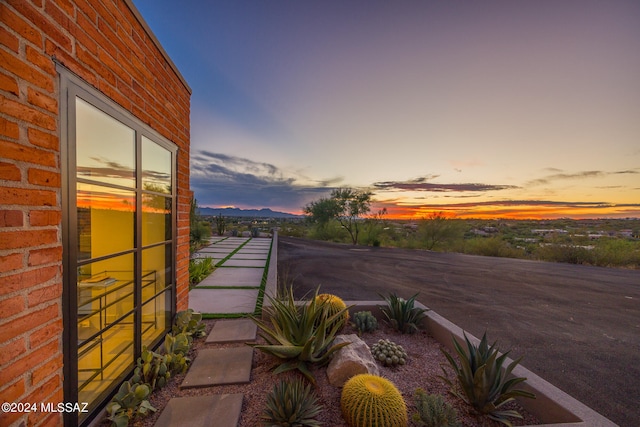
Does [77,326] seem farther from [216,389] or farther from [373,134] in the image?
[373,134]

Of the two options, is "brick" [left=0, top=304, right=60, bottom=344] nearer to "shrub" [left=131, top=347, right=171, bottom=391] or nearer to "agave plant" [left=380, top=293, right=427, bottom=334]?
"shrub" [left=131, top=347, right=171, bottom=391]

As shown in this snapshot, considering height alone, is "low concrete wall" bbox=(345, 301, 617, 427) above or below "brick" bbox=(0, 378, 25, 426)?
below

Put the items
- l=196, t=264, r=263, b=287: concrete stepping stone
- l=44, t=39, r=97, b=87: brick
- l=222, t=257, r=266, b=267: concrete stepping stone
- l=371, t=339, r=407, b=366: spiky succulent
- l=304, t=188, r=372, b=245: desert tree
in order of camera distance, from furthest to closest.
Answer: l=304, t=188, r=372, b=245: desert tree
l=222, t=257, r=266, b=267: concrete stepping stone
l=196, t=264, r=263, b=287: concrete stepping stone
l=371, t=339, r=407, b=366: spiky succulent
l=44, t=39, r=97, b=87: brick

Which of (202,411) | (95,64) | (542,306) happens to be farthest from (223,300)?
(542,306)

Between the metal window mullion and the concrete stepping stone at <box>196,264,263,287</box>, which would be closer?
the metal window mullion

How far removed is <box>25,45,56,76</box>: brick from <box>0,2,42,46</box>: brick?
0.05 metres

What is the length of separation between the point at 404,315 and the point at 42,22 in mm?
4508

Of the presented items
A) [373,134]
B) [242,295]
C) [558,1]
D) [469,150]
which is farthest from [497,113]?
[242,295]

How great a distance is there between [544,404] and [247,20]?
32.4 ft

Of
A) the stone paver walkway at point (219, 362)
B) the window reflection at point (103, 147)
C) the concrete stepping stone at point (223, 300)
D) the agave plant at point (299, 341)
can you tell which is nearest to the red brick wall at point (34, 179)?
the window reflection at point (103, 147)

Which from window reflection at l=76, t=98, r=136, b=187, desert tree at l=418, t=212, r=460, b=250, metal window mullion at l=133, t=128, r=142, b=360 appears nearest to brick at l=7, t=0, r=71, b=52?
window reflection at l=76, t=98, r=136, b=187

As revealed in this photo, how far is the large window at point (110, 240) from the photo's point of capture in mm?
1557

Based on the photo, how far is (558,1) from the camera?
5.60m

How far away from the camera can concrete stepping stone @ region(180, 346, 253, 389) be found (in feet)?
7.60
